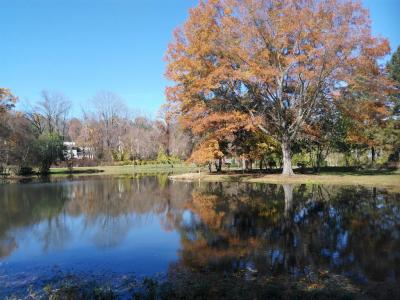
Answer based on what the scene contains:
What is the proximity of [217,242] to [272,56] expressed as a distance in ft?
64.6

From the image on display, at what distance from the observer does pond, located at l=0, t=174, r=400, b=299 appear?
7664 millimetres

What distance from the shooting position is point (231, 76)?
27719 millimetres

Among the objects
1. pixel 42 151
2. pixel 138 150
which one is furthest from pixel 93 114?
pixel 42 151

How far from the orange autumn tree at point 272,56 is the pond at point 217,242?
392 inches

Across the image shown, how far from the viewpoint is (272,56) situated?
89.9ft

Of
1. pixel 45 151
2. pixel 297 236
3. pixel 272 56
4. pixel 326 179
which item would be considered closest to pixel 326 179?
pixel 326 179

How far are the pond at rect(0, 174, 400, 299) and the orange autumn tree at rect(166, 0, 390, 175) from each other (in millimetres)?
9968

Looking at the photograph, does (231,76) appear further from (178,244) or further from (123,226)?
(178,244)

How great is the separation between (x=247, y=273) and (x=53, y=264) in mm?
4547

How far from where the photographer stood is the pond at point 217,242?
7664 millimetres

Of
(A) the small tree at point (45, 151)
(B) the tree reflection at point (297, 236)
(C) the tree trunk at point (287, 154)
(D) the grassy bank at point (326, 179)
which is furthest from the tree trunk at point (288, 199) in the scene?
(A) the small tree at point (45, 151)

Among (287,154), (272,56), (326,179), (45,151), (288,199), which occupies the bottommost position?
(288,199)

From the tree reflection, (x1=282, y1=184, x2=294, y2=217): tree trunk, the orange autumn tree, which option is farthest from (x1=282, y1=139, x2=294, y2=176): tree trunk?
the tree reflection

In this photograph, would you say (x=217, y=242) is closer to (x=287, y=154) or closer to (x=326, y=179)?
(x=326, y=179)
